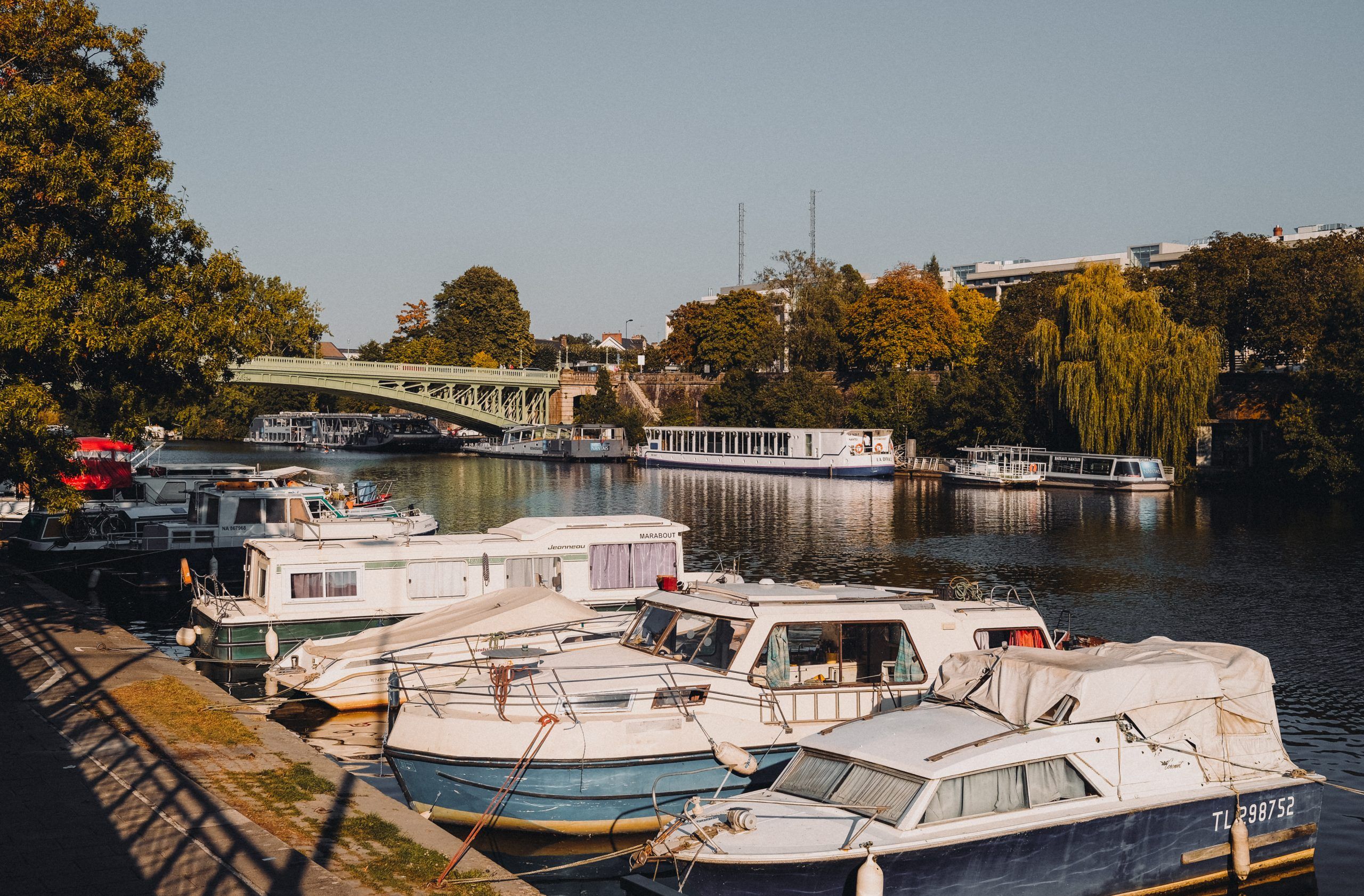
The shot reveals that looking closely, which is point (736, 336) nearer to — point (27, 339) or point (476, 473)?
point (476, 473)

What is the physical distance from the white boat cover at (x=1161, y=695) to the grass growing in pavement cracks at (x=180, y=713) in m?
10.2

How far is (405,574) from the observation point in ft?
88.1

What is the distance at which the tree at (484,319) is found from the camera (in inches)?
5861

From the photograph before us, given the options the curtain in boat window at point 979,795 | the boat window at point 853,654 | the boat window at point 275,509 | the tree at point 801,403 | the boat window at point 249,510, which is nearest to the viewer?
the curtain in boat window at point 979,795

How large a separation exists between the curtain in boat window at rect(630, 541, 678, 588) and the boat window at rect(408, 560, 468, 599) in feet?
13.6

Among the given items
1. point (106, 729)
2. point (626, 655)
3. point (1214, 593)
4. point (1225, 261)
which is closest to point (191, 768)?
point (106, 729)

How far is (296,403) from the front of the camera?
165250mm

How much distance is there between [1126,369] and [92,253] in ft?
208

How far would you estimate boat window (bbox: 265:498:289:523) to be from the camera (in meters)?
37.4

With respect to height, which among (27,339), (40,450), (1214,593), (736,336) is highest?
(736,336)

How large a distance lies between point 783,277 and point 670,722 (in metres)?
118

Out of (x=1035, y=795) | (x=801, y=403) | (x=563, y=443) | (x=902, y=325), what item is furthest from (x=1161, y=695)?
(x=563, y=443)

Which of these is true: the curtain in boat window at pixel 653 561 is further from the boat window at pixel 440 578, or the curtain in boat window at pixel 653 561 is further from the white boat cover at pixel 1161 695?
the white boat cover at pixel 1161 695

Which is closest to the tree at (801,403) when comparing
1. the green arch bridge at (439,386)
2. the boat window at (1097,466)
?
the green arch bridge at (439,386)
